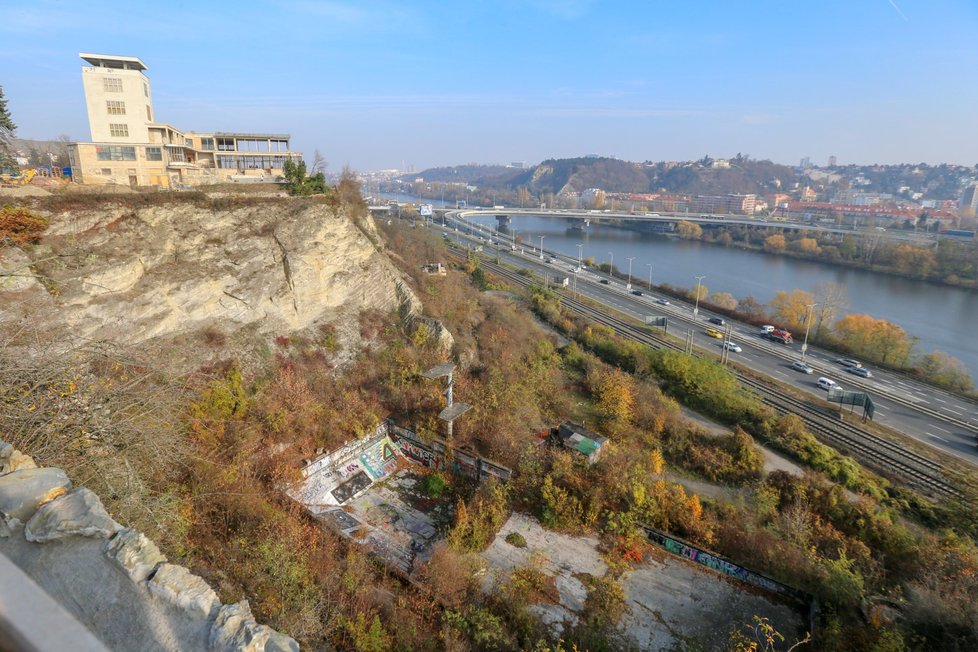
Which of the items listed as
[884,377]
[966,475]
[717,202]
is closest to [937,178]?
[717,202]

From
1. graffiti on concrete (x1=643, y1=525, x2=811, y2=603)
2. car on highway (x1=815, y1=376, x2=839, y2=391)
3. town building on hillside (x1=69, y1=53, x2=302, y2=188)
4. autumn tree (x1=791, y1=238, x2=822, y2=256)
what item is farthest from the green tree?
autumn tree (x1=791, y1=238, x2=822, y2=256)

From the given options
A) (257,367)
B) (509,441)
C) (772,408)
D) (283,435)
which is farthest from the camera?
(772,408)

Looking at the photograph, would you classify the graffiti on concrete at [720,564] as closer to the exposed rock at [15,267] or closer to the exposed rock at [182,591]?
the exposed rock at [182,591]

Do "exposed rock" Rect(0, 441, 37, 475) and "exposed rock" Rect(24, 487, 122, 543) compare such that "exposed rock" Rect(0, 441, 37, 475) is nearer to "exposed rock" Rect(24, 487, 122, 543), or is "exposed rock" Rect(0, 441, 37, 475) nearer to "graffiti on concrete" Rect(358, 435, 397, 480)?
"exposed rock" Rect(24, 487, 122, 543)

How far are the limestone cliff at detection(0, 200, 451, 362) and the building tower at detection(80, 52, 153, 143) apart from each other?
590 centimetres

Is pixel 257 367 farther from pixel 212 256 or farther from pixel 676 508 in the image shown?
pixel 676 508

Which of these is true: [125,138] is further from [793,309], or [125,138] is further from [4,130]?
[793,309]

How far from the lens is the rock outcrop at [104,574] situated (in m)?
2.96

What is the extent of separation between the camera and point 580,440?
1438 cm

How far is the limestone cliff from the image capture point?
14.1m

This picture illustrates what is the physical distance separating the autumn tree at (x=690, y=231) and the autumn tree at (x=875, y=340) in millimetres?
45789

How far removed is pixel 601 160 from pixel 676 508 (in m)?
164

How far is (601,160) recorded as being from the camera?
162375 mm

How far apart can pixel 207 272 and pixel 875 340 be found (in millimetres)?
29578
